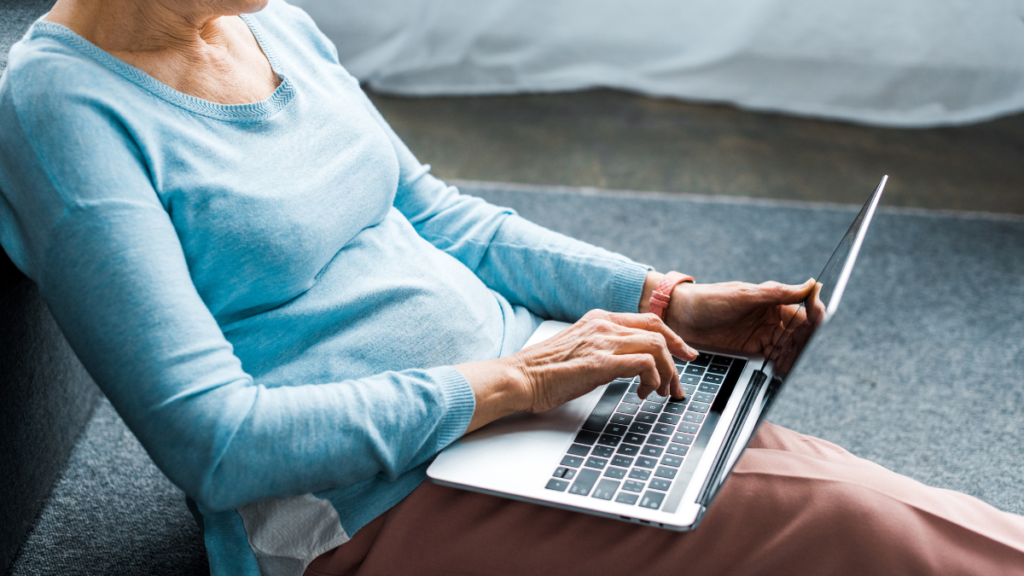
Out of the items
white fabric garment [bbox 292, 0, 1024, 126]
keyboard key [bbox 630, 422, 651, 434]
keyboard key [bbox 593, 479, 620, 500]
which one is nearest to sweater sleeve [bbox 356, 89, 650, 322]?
keyboard key [bbox 630, 422, 651, 434]

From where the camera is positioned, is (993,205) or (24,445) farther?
(993,205)

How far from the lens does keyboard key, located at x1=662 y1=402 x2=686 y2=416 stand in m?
0.86

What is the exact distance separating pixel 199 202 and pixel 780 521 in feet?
2.02

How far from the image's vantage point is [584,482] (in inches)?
29.5

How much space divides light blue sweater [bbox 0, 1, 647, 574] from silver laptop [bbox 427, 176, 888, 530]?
0.07 metres

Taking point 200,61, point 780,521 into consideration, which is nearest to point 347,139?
point 200,61

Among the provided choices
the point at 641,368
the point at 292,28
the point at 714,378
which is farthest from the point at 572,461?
the point at 292,28

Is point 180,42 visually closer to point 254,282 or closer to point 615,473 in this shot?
point 254,282

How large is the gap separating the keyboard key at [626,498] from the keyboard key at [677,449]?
0.08 m

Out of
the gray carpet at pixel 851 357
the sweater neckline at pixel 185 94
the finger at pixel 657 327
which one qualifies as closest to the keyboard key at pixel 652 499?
the finger at pixel 657 327

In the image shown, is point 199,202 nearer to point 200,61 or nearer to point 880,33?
point 200,61

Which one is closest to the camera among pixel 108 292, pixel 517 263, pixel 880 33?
pixel 108 292

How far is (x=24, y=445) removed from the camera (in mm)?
A: 1131

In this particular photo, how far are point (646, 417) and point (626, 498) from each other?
0.43 feet
